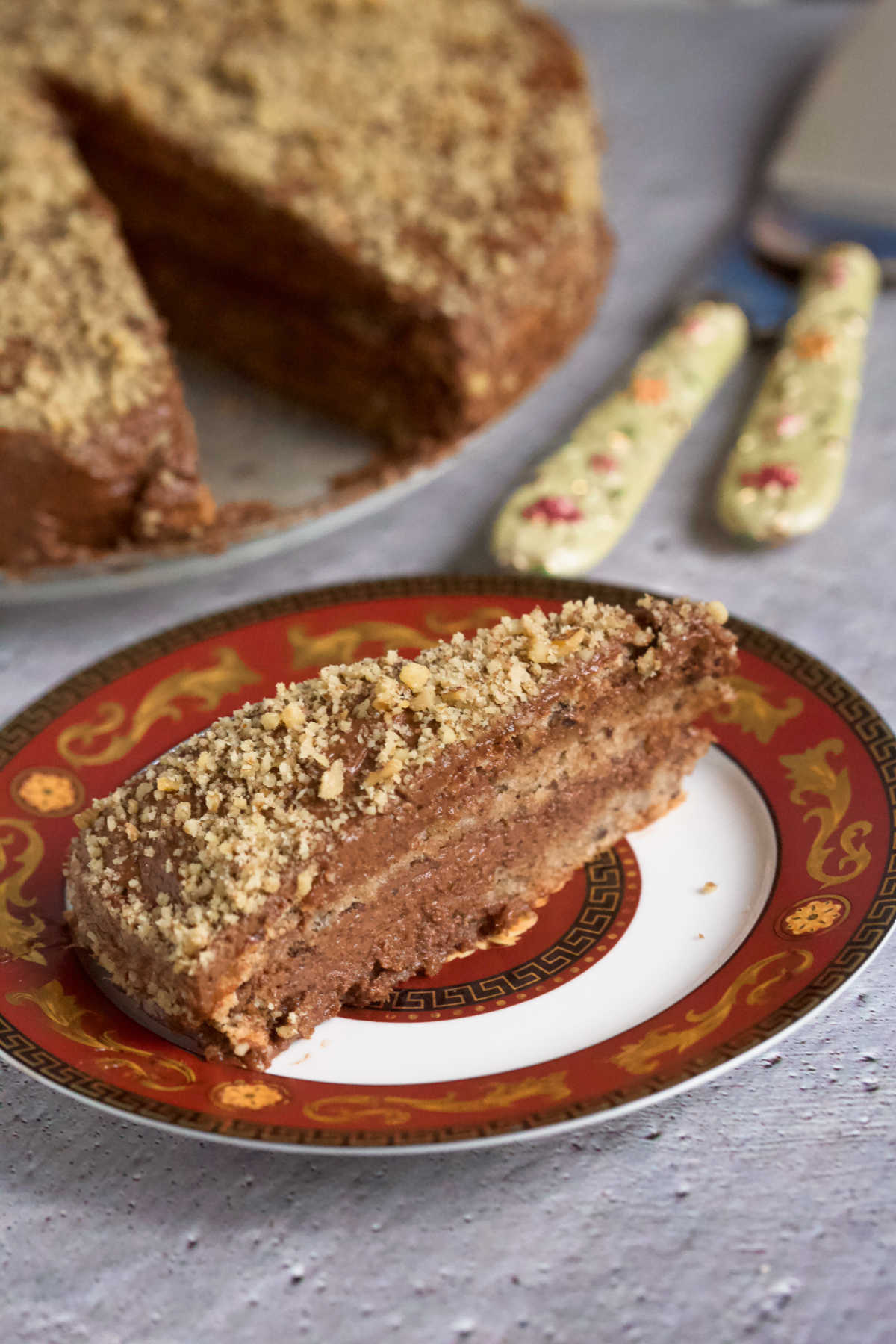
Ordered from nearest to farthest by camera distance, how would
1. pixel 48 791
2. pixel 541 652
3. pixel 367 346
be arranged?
pixel 541 652
pixel 48 791
pixel 367 346

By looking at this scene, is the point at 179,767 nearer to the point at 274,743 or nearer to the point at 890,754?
the point at 274,743

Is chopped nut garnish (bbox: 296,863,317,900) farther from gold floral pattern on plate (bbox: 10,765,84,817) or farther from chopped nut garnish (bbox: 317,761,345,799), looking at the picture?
gold floral pattern on plate (bbox: 10,765,84,817)

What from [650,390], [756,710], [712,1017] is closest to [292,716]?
[712,1017]

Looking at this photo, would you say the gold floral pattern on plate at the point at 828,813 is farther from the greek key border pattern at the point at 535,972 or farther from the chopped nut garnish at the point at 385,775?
the chopped nut garnish at the point at 385,775

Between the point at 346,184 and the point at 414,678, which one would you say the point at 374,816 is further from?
the point at 346,184

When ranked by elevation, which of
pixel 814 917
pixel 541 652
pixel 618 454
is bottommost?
pixel 814 917

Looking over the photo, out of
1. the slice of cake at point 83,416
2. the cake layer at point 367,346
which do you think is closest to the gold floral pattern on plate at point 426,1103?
the slice of cake at point 83,416
